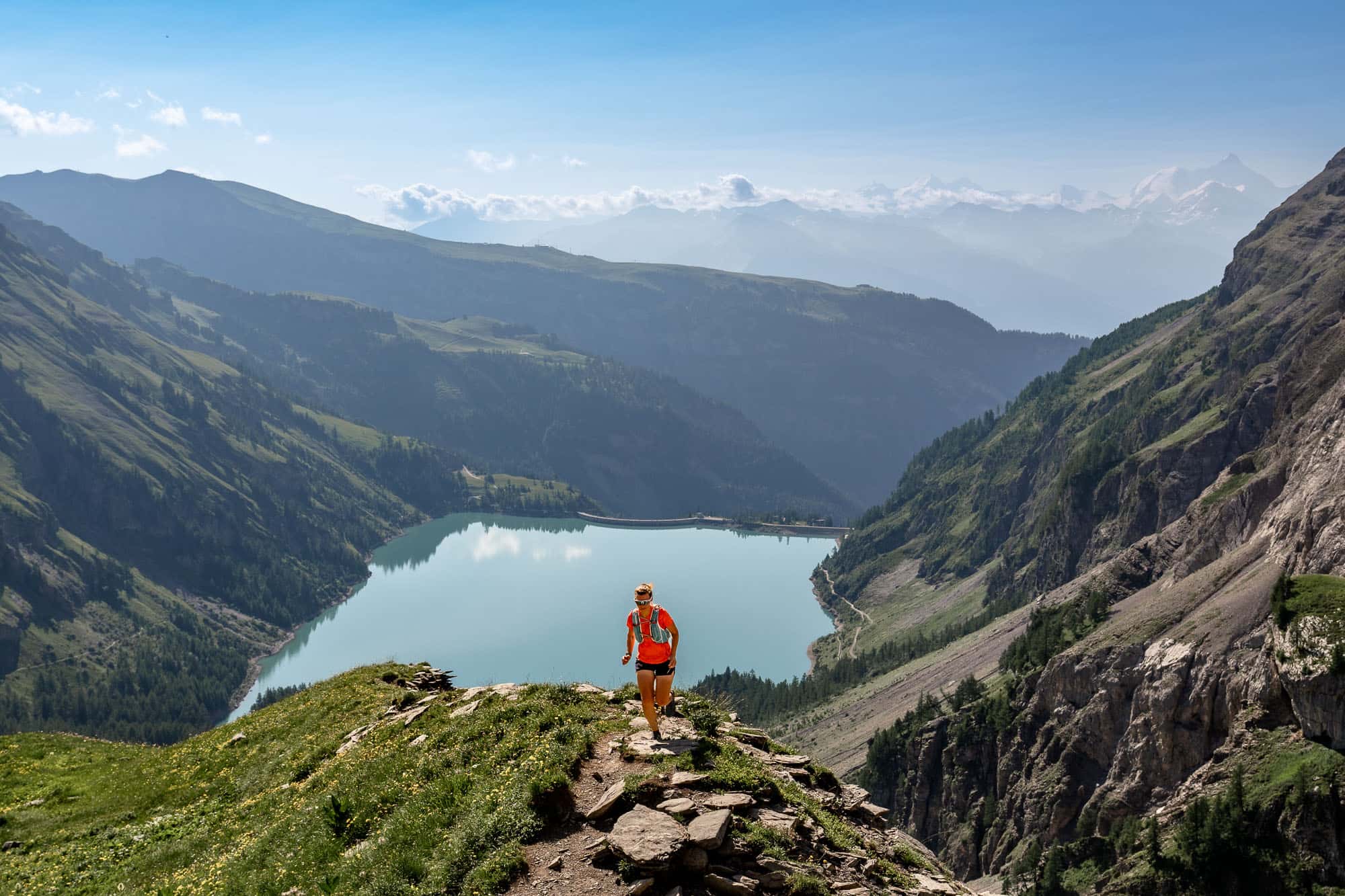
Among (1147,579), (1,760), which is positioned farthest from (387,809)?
(1147,579)

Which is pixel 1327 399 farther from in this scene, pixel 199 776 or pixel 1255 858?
pixel 199 776

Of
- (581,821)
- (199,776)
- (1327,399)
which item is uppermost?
(1327,399)

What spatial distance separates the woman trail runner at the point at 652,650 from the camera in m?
26.4

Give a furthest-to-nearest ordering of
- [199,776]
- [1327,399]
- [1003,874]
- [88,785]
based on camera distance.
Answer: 1. [1327,399]
2. [1003,874]
3. [88,785]
4. [199,776]

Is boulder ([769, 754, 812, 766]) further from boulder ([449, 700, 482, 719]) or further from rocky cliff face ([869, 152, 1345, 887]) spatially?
rocky cliff face ([869, 152, 1345, 887])

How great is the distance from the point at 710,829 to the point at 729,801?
78.5 inches

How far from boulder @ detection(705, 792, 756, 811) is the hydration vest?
17.6ft

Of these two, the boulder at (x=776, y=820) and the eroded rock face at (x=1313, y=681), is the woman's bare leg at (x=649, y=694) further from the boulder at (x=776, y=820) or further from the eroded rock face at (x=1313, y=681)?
the eroded rock face at (x=1313, y=681)

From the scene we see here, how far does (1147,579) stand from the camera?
153 metres

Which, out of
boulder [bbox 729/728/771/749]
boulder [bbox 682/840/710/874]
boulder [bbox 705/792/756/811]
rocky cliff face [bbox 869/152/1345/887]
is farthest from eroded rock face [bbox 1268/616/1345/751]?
boulder [bbox 682/840/710/874]

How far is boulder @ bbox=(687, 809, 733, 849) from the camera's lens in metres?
20.3

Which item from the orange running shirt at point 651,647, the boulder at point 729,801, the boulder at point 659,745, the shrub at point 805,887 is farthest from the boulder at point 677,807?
the orange running shirt at point 651,647

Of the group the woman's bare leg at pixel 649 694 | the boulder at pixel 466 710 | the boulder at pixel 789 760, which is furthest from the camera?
the boulder at pixel 466 710

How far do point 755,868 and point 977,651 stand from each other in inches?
7554
